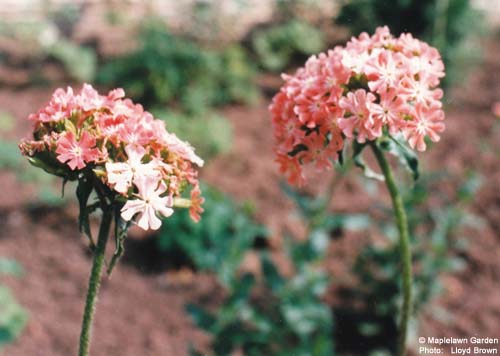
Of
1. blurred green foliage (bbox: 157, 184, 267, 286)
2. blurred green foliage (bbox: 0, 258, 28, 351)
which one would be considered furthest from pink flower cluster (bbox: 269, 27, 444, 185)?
blurred green foliage (bbox: 157, 184, 267, 286)

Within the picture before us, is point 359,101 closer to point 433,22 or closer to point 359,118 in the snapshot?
point 359,118

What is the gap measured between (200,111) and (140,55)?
736mm

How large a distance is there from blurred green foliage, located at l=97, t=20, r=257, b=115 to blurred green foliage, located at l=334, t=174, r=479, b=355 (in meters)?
2.39

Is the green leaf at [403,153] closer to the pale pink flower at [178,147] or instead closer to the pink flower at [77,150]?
the pale pink flower at [178,147]

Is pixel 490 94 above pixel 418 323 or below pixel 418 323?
above

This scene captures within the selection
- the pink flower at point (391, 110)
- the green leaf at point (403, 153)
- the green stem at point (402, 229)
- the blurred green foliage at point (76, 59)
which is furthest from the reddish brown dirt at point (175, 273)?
the pink flower at point (391, 110)

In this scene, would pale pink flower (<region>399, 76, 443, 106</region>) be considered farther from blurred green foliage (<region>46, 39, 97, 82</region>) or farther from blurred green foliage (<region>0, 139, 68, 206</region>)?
blurred green foliage (<region>46, 39, 97, 82</region>)

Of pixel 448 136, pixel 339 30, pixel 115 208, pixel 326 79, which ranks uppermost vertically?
pixel 339 30

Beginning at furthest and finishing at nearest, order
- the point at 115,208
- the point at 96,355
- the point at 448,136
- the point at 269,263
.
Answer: the point at 448,136 < the point at 96,355 < the point at 269,263 < the point at 115,208

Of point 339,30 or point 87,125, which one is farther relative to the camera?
point 339,30

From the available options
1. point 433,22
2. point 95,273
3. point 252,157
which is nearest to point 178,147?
point 95,273

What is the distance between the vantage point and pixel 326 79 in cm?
165

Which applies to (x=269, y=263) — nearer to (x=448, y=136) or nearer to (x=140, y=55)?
(x=448, y=136)

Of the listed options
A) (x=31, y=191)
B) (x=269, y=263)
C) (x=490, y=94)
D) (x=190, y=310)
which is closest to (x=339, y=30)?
(x=490, y=94)
